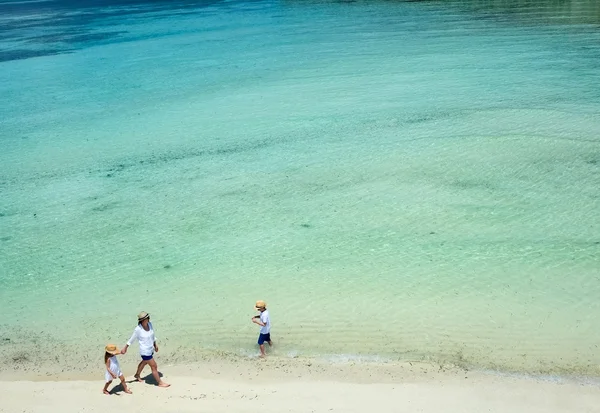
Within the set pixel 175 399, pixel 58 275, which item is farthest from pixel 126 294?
pixel 175 399

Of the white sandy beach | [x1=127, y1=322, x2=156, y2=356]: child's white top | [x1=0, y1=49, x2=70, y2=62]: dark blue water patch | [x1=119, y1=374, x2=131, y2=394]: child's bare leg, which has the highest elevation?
[x1=0, y1=49, x2=70, y2=62]: dark blue water patch

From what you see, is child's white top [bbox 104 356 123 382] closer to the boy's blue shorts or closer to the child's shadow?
the child's shadow

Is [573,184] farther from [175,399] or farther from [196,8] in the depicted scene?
[196,8]

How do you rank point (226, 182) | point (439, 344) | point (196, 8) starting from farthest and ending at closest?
point (196, 8), point (226, 182), point (439, 344)

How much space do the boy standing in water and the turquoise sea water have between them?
0.35m

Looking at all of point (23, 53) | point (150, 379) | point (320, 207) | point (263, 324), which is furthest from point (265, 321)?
point (23, 53)

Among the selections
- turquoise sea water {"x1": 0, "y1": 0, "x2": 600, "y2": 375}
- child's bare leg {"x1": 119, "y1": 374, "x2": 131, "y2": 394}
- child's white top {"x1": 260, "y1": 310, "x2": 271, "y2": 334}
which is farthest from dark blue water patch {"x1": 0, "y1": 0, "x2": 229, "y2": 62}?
child's white top {"x1": 260, "y1": 310, "x2": 271, "y2": 334}

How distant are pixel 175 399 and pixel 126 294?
3627mm

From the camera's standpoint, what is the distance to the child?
28.3 feet

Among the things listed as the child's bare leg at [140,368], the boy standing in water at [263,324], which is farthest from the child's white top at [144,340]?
the boy standing in water at [263,324]

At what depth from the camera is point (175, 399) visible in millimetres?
8734

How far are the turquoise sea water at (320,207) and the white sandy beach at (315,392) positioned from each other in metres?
0.45

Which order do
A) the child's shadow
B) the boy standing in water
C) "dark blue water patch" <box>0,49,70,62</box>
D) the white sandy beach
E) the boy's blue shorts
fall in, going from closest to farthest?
1. the white sandy beach
2. the child's shadow
3. the boy standing in water
4. the boy's blue shorts
5. "dark blue water patch" <box>0,49,70,62</box>

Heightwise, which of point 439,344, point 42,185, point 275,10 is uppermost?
point 275,10
